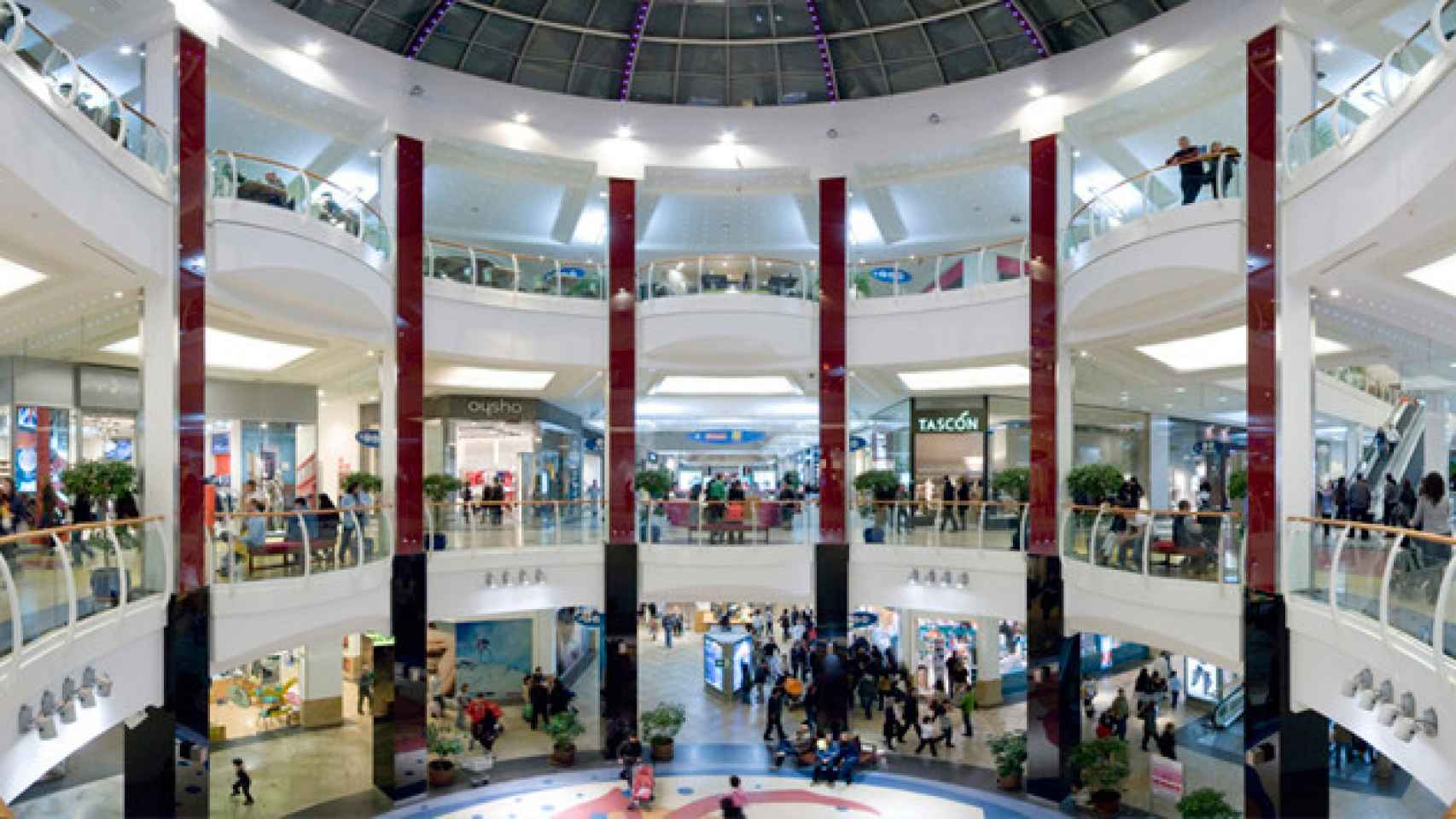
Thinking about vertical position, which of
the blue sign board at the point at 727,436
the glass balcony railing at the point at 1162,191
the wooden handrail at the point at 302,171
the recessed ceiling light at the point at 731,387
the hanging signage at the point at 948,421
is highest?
the wooden handrail at the point at 302,171

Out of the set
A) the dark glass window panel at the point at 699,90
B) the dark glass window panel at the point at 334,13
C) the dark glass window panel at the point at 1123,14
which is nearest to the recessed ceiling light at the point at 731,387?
the dark glass window panel at the point at 699,90

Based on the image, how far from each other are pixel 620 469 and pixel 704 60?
Result: 8.19m

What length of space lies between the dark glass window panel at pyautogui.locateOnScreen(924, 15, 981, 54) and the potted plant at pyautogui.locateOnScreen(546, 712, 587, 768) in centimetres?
1441

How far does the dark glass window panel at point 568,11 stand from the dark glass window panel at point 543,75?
89 cm

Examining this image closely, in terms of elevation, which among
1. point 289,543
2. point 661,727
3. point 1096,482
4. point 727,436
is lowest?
point 661,727

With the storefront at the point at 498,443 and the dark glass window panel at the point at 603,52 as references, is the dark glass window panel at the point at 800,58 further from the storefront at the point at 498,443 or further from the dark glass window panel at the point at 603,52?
the storefront at the point at 498,443

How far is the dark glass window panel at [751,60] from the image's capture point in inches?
714

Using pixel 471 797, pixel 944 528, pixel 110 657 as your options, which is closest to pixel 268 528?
pixel 110 657

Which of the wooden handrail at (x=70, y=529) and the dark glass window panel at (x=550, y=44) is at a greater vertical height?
the dark glass window panel at (x=550, y=44)

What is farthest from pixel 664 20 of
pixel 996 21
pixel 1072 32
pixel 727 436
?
pixel 727 436

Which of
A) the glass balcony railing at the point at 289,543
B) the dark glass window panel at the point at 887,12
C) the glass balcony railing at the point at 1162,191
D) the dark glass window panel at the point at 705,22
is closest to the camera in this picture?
the glass balcony railing at the point at 289,543

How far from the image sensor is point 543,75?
704 inches

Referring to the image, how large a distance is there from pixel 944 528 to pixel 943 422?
20.6 ft

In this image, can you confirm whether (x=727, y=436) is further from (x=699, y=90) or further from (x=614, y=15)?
(x=614, y=15)
